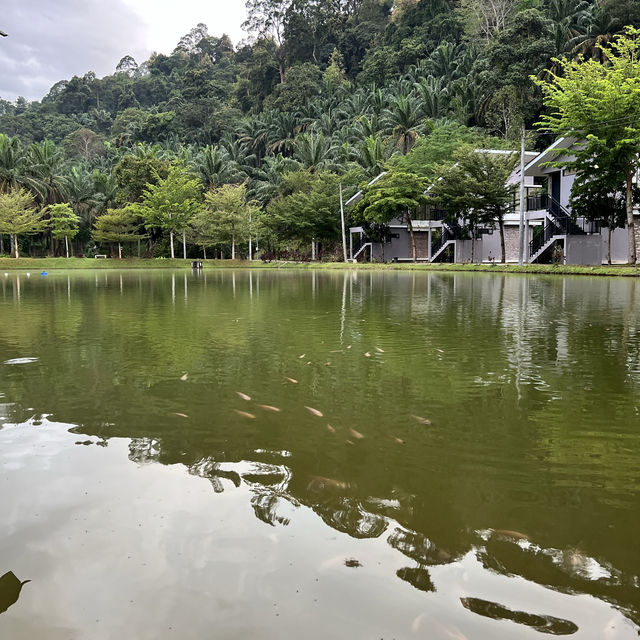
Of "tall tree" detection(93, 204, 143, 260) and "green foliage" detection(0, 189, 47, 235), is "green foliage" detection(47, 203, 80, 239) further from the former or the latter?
"tall tree" detection(93, 204, 143, 260)

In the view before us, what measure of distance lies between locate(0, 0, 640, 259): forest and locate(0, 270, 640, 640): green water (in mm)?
30816

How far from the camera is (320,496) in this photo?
325cm

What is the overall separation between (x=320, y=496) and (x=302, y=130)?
88769 millimetres

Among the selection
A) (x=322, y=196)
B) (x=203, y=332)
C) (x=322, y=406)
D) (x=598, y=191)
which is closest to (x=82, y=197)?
(x=322, y=196)

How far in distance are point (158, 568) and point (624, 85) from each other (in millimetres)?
30820

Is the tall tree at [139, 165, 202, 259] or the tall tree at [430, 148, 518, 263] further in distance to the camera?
the tall tree at [139, 165, 202, 259]

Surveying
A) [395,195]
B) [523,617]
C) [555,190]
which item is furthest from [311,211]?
[523,617]

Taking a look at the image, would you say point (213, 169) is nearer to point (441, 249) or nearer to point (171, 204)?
point (171, 204)

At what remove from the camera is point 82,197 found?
225ft

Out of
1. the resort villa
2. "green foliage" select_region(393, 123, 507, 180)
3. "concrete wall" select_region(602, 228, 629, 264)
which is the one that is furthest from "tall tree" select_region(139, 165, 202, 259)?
"concrete wall" select_region(602, 228, 629, 264)

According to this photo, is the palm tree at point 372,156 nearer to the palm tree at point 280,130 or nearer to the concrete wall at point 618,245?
the concrete wall at point 618,245

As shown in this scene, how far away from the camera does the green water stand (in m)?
2.22

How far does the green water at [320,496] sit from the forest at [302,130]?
30.8 meters

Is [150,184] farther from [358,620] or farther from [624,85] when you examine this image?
[358,620]
